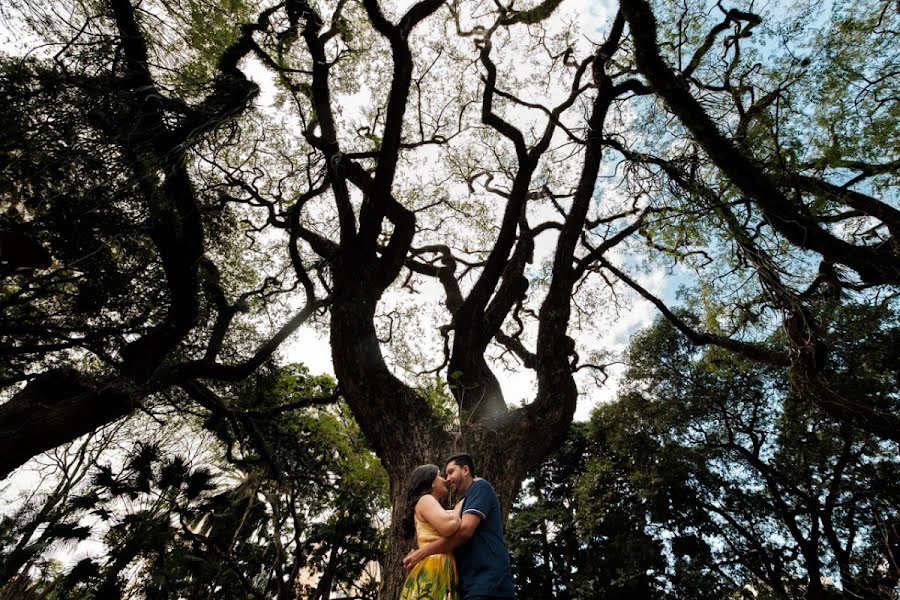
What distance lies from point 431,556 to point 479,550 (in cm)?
27

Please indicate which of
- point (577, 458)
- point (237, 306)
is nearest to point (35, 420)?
point (237, 306)

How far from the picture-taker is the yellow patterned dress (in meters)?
2.25

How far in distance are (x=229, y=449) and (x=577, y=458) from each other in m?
13.1

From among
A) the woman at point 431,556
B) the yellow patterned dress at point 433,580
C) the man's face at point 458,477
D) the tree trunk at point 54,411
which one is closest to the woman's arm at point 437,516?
the woman at point 431,556

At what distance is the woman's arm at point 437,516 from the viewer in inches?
91.7

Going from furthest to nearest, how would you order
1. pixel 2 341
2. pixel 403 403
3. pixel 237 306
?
pixel 237 306 → pixel 2 341 → pixel 403 403

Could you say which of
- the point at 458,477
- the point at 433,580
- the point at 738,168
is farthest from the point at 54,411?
the point at 738,168

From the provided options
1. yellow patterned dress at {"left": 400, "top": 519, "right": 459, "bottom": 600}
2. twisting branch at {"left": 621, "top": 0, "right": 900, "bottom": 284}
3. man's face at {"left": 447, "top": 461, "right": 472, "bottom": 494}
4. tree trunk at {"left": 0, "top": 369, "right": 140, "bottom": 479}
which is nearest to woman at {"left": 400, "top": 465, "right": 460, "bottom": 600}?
yellow patterned dress at {"left": 400, "top": 519, "right": 459, "bottom": 600}

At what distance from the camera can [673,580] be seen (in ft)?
40.0

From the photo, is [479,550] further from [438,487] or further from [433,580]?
[438,487]

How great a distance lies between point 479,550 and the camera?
2.37 meters

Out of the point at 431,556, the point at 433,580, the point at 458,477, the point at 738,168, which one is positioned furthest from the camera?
the point at 738,168

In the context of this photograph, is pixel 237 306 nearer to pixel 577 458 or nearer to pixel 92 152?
pixel 92 152

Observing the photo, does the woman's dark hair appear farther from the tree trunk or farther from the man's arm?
the tree trunk
